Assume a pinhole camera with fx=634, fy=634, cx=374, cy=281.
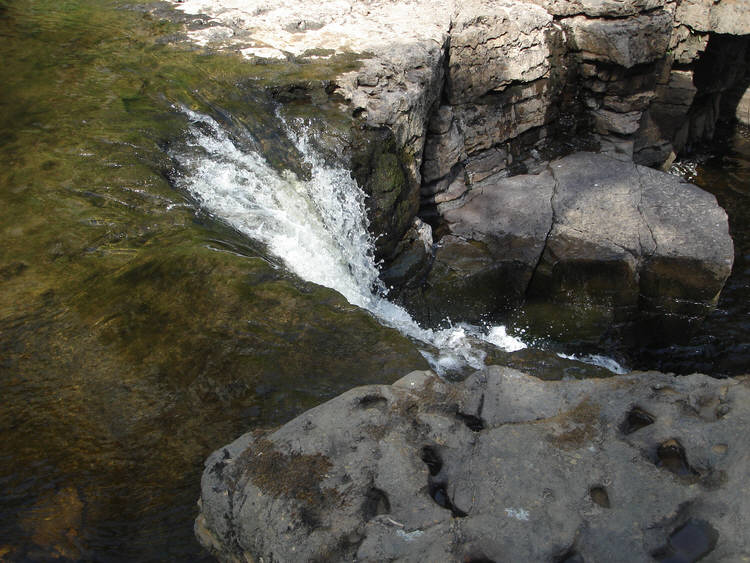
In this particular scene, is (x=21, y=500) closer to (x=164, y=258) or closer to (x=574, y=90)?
(x=164, y=258)

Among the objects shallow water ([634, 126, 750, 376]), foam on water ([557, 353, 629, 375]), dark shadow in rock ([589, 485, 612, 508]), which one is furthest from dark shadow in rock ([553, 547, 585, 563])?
shallow water ([634, 126, 750, 376])

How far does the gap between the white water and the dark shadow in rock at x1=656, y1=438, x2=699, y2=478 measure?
169cm

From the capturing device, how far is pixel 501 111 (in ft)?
20.5

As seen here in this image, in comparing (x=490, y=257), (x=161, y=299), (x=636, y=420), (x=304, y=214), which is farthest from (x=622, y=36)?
(x=161, y=299)

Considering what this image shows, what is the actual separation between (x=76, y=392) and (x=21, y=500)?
0.52m

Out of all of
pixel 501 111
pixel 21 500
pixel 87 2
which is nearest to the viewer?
pixel 21 500

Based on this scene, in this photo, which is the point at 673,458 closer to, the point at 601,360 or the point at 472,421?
the point at 472,421

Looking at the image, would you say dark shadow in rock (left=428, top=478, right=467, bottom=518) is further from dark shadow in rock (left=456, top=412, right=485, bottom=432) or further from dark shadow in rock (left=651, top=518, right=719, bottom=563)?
dark shadow in rock (left=651, top=518, right=719, bottom=563)

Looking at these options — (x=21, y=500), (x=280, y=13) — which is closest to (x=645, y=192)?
(x=280, y=13)

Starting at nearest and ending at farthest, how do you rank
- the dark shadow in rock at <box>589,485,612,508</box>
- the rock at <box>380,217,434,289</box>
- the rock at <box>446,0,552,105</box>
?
the dark shadow in rock at <box>589,485,612,508</box> < the rock at <box>380,217,434,289</box> < the rock at <box>446,0,552,105</box>

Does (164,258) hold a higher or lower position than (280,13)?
lower

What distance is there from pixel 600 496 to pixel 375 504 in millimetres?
741

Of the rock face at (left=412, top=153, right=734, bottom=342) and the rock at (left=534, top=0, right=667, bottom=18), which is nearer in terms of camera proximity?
the rock face at (left=412, top=153, right=734, bottom=342)

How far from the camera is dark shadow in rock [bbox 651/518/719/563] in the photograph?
1.86 m
